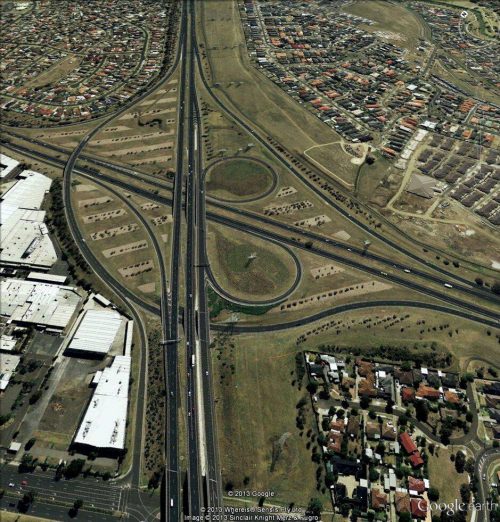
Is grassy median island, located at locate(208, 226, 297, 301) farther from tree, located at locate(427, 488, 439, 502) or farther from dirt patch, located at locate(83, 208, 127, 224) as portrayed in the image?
tree, located at locate(427, 488, 439, 502)

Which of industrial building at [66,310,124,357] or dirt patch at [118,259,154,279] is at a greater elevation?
dirt patch at [118,259,154,279]

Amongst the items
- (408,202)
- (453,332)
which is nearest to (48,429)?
(453,332)

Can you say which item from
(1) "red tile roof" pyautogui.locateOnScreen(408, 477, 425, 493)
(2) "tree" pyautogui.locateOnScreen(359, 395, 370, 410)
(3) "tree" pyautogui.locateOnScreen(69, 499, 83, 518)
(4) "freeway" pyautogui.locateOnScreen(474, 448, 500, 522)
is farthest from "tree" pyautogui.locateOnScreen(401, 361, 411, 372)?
(3) "tree" pyautogui.locateOnScreen(69, 499, 83, 518)

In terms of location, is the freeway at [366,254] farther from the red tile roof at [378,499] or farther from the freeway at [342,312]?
the red tile roof at [378,499]

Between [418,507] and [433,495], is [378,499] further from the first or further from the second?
[433,495]

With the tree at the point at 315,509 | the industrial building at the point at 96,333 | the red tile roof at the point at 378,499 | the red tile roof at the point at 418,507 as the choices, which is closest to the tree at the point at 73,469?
the industrial building at the point at 96,333

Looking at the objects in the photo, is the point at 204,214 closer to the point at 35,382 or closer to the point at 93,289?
the point at 93,289

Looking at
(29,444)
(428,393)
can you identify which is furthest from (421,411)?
(29,444)
